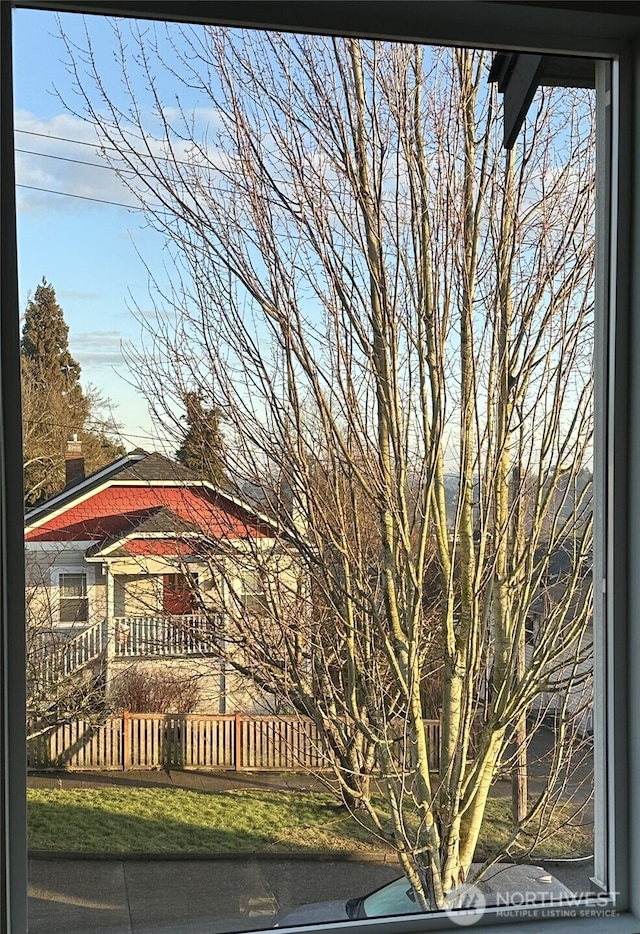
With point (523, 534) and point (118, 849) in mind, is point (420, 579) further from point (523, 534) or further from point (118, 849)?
point (118, 849)

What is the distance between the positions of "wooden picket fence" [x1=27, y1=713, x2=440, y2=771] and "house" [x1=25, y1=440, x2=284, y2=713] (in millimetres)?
36

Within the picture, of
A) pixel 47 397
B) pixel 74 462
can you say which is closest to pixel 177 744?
pixel 74 462

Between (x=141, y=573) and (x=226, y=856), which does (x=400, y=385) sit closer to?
(x=141, y=573)

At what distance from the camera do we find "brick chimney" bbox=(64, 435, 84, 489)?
1236mm

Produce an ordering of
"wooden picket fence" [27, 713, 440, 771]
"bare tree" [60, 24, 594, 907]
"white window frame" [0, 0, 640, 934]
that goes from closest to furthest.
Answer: "white window frame" [0, 0, 640, 934]
"wooden picket fence" [27, 713, 440, 771]
"bare tree" [60, 24, 594, 907]

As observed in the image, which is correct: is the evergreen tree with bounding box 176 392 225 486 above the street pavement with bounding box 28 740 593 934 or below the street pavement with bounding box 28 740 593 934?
above

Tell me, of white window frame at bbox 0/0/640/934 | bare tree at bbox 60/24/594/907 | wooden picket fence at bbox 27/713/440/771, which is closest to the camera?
white window frame at bbox 0/0/640/934

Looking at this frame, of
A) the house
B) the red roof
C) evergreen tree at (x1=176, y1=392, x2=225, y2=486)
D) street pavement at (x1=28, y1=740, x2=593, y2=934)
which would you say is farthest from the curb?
evergreen tree at (x1=176, y1=392, x2=225, y2=486)

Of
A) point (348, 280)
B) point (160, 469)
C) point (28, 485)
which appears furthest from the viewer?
point (348, 280)

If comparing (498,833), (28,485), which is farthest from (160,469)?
(498,833)

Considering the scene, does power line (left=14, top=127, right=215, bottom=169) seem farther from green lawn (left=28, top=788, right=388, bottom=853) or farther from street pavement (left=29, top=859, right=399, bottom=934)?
street pavement (left=29, top=859, right=399, bottom=934)

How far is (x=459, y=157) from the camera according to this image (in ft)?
4.94

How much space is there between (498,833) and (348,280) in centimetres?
106

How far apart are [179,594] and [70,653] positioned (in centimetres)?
19
